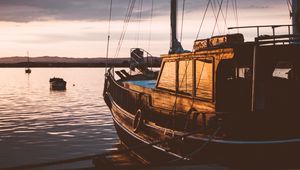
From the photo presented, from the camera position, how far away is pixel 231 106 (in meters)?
12.1

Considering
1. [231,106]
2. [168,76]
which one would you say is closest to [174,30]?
[168,76]

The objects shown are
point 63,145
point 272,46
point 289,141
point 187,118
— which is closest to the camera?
point 289,141

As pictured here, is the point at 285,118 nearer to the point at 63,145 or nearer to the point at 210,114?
the point at 210,114

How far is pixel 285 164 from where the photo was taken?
438 inches

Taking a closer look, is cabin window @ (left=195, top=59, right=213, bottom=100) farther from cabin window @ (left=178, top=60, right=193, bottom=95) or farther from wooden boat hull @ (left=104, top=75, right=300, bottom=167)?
wooden boat hull @ (left=104, top=75, right=300, bottom=167)

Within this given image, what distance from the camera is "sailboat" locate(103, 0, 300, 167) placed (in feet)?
35.9

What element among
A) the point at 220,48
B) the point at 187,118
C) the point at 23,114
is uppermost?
the point at 220,48

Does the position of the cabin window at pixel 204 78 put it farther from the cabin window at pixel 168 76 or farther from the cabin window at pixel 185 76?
the cabin window at pixel 168 76

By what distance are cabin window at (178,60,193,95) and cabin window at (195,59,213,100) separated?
0.43 meters

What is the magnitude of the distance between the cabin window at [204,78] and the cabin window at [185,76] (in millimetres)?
432

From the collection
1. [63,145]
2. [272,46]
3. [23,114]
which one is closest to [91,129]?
[63,145]

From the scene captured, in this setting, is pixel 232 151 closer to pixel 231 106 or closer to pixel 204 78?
pixel 231 106

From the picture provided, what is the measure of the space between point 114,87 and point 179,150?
11.5 metres

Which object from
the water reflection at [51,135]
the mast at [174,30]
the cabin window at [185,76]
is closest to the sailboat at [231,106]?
the cabin window at [185,76]
